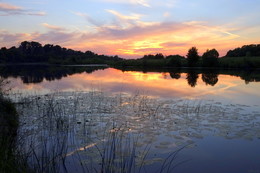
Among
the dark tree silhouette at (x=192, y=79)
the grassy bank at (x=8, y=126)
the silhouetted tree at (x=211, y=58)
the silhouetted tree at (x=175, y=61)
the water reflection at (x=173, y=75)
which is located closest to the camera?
the grassy bank at (x=8, y=126)

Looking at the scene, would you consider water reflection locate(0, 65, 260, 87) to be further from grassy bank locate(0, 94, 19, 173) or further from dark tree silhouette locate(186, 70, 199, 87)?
grassy bank locate(0, 94, 19, 173)

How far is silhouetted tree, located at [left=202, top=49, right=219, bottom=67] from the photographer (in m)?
61.0

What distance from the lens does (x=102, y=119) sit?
941 centimetres

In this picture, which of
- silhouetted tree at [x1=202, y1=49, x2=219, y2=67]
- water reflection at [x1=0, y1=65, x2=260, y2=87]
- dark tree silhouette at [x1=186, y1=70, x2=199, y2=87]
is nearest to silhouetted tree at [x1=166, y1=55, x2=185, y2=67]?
silhouetted tree at [x1=202, y1=49, x2=219, y2=67]

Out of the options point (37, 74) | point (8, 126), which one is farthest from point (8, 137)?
point (37, 74)

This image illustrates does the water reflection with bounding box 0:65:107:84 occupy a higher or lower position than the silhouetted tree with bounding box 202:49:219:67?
lower

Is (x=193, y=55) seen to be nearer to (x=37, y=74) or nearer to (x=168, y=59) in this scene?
(x=168, y=59)

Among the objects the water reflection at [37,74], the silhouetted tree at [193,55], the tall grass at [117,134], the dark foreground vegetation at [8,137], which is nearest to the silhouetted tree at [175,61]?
the silhouetted tree at [193,55]

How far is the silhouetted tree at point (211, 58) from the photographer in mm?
60975

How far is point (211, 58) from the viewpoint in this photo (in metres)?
61.5

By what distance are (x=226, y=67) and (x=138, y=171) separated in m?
65.2

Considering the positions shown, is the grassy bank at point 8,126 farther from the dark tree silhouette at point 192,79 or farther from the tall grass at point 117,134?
the dark tree silhouette at point 192,79

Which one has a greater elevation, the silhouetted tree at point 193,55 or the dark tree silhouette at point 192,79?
the silhouetted tree at point 193,55

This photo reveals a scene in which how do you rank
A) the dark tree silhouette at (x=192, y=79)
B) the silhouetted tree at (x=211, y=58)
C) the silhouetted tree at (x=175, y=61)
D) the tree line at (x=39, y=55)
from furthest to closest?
the tree line at (x=39, y=55)
the silhouetted tree at (x=175, y=61)
the silhouetted tree at (x=211, y=58)
the dark tree silhouette at (x=192, y=79)
